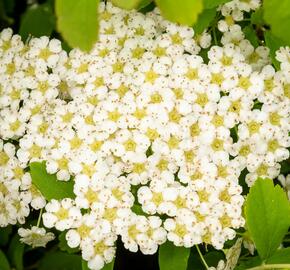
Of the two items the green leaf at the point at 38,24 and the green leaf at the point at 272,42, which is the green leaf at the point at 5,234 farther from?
the green leaf at the point at 272,42

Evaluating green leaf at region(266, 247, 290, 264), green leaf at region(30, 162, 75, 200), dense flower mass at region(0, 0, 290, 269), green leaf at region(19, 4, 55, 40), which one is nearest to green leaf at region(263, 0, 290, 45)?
dense flower mass at region(0, 0, 290, 269)

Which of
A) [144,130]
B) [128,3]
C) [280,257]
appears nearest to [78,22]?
[128,3]

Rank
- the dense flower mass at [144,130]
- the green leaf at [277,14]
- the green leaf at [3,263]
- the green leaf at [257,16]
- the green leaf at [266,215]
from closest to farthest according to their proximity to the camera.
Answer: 1. the green leaf at [277,14]
2. the green leaf at [266,215]
3. the dense flower mass at [144,130]
4. the green leaf at [257,16]
5. the green leaf at [3,263]

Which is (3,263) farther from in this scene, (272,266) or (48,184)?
(272,266)

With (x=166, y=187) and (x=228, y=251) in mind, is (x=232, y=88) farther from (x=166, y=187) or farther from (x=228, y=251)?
(x=228, y=251)

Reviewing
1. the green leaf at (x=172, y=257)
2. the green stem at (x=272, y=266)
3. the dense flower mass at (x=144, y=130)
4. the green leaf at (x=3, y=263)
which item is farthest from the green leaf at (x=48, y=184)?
the green stem at (x=272, y=266)

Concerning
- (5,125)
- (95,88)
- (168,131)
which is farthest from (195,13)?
(5,125)
